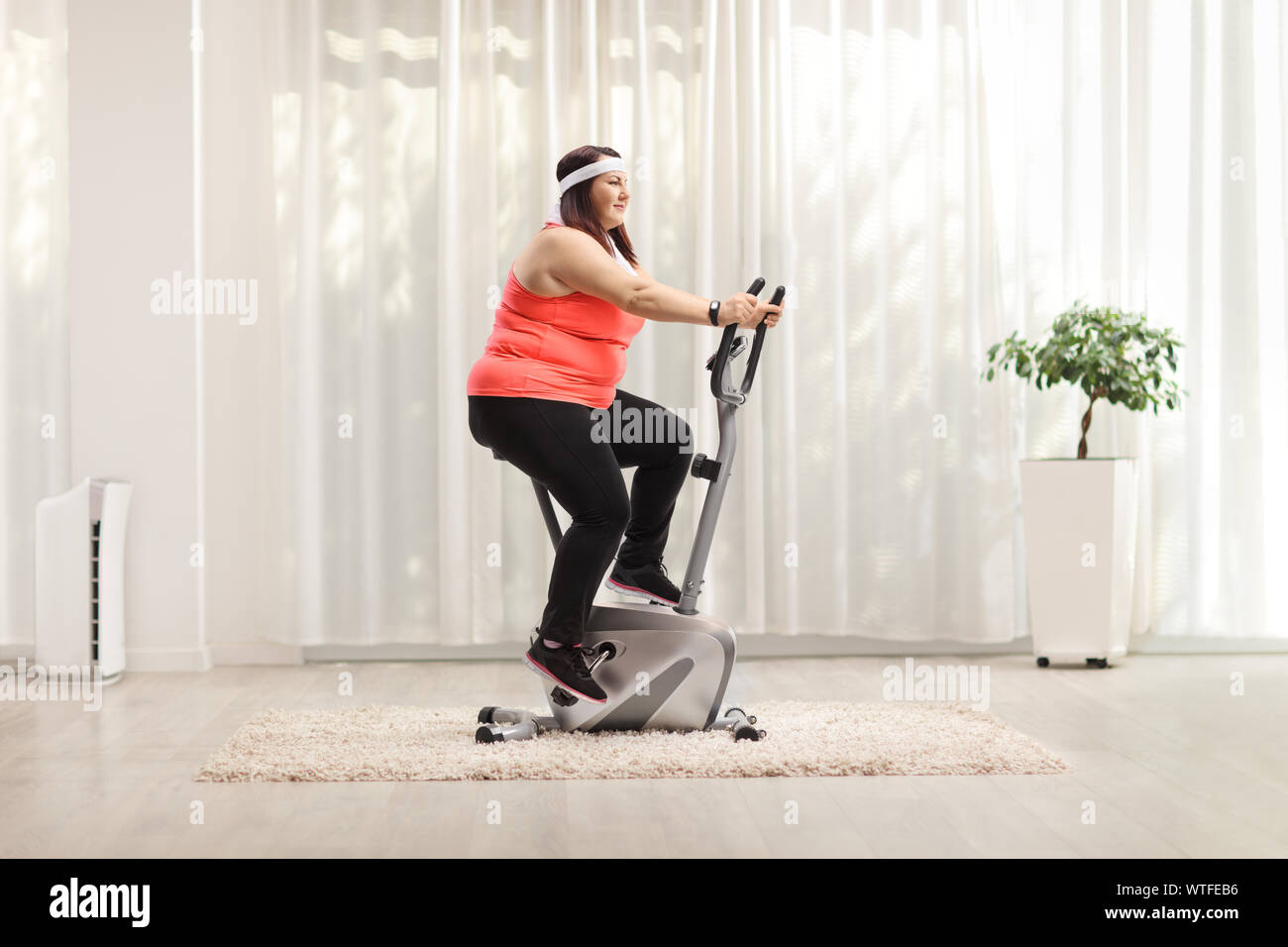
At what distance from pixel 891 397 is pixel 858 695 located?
3.56ft

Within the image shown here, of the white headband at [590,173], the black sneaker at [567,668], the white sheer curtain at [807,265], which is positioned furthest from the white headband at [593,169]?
the white sheer curtain at [807,265]

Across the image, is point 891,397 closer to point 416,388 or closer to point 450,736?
point 416,388

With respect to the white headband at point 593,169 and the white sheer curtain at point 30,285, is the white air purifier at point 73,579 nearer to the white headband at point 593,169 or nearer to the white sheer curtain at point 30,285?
the white sheer curtain at point 30,285

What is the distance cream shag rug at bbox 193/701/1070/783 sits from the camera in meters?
2.44

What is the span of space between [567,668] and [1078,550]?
1825mm

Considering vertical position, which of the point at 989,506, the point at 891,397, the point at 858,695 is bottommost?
the point at 858,695

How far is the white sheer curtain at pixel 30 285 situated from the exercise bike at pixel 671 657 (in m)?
2.02

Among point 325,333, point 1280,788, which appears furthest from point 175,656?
point 1280,788

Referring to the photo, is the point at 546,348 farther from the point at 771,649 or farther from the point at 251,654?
the point at 251,654

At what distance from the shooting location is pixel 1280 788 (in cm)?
231

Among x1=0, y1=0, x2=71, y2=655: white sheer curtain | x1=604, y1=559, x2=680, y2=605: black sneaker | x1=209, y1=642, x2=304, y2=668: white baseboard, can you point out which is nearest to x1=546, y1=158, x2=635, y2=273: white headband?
x1=604, y1=559, x2=680, y2=605: black sneaker

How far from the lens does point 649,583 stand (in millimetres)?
2777

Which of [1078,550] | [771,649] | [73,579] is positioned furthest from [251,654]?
[1078,550]
